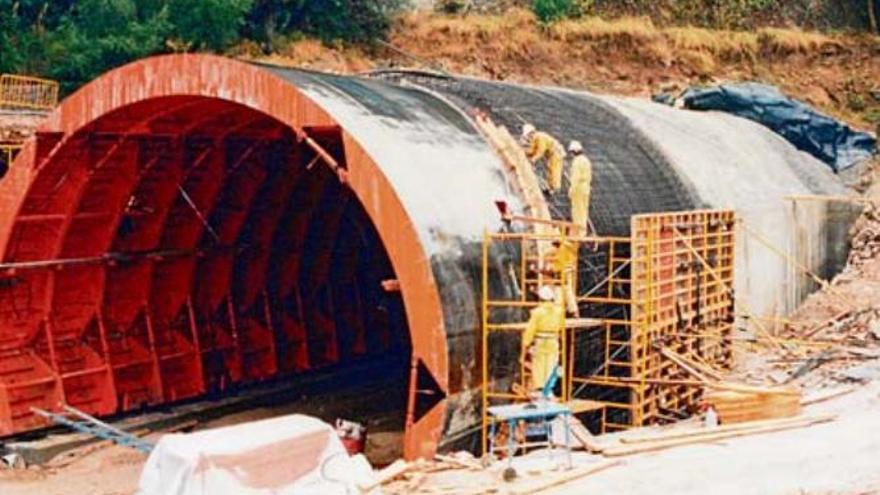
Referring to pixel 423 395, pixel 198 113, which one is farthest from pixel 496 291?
pixel 198 113

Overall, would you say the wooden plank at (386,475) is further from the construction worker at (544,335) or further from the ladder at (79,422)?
the ladder at (79,422)

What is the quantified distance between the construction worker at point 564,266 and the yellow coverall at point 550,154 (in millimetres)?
1501

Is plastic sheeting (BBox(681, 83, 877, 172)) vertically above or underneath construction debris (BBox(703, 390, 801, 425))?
above

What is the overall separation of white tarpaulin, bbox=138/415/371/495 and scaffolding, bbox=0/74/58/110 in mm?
23055

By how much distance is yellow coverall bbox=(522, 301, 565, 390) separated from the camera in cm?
1280

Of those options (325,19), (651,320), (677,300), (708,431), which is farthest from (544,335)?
(325,19)

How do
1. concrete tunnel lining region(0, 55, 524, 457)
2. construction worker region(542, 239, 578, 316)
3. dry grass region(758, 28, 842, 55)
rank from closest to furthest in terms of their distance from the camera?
concrete tunnel lining region(0, 55, 524, 457), construction worker region(542, 239, 578, 316), dry grass region(758, 28, 842, 55)

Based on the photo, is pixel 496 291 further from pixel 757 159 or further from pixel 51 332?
pixel 757 159

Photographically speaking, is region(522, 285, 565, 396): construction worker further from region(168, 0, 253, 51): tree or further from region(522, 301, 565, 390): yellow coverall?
region(168, 0, 253, 51): tree

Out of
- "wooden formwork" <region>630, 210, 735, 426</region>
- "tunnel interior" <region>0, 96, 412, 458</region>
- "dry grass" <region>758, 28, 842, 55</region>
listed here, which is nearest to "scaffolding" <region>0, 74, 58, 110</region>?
"tunnel interior" <region>0, 96, 412, 458</region>

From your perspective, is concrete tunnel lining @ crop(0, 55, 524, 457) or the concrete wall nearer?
concrete tunnel lining @ crop(0, 55, 524, 457)

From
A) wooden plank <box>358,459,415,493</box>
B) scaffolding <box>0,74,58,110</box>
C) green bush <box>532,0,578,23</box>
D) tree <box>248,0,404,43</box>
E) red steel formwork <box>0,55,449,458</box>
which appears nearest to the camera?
wooden plank <box>358,459,415,493</box>

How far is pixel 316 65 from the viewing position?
120ft

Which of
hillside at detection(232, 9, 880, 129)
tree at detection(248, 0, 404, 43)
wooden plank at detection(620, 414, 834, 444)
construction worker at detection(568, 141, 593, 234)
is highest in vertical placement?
tree at detection(248, 0, 404, 43)
